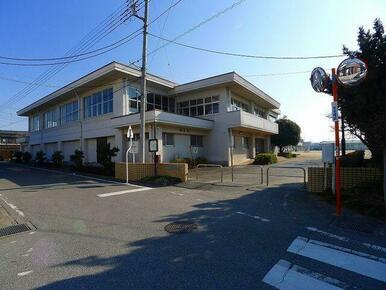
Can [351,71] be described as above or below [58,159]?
above

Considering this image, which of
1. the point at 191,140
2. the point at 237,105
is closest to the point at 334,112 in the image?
the point at 191,140

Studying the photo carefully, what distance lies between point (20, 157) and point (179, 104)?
2617cm

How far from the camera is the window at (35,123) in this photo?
39094 millimetres

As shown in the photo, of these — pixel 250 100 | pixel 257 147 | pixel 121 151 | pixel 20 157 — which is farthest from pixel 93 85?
pixel 20 157

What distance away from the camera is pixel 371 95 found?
24.2 feet

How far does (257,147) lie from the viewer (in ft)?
103

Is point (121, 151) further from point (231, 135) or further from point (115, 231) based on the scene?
point (115, 231)

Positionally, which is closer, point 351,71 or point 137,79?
point 351,71

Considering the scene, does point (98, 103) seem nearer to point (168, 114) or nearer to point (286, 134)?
point (168, 114)

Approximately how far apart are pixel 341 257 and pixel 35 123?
145 feet

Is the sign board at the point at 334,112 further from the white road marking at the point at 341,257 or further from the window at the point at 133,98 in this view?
the window at the point at 133,98

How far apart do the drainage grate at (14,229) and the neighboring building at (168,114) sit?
1321cm

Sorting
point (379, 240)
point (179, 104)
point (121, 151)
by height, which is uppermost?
point (179, 104)

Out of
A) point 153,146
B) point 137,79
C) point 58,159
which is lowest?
point 58,159
